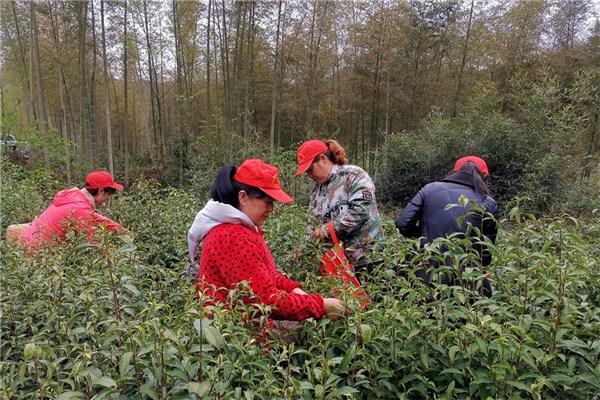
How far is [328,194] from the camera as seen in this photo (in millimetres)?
2389

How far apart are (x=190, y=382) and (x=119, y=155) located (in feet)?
48.8

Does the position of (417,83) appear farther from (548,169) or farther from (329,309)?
(329,309)

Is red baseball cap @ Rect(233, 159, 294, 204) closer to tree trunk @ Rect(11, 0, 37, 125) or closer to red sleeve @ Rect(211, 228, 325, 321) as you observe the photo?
red sleeve @ Rect(211, 228, 325, 321)

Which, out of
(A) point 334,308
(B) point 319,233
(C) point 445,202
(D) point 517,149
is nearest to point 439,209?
(C) point 445,202

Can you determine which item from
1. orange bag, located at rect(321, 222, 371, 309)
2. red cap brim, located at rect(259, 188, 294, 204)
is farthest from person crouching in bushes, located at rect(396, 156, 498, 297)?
red cap brim, located at rect(259, 188, 294, 204)

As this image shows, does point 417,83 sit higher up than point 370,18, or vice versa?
point 370,18

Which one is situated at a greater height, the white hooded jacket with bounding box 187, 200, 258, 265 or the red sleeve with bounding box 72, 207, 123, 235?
the white hooded jacket with bounding box 187, 200, 258, 265

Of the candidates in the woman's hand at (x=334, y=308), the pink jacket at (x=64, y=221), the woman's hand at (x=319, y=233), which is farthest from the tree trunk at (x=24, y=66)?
the woman's hand at (x=334, y=308)

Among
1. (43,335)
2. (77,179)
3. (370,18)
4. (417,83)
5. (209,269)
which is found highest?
(370,18)

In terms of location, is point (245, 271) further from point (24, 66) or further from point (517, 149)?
point (24, 66)

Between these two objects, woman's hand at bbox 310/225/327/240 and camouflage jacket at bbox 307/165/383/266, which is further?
camouflage jacket at bbox 307/165/383/266

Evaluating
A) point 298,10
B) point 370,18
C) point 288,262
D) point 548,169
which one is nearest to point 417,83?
point 370,18

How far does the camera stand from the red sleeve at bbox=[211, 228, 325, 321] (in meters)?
1.26

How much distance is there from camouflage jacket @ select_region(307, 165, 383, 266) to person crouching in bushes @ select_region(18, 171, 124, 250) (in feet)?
3.61
